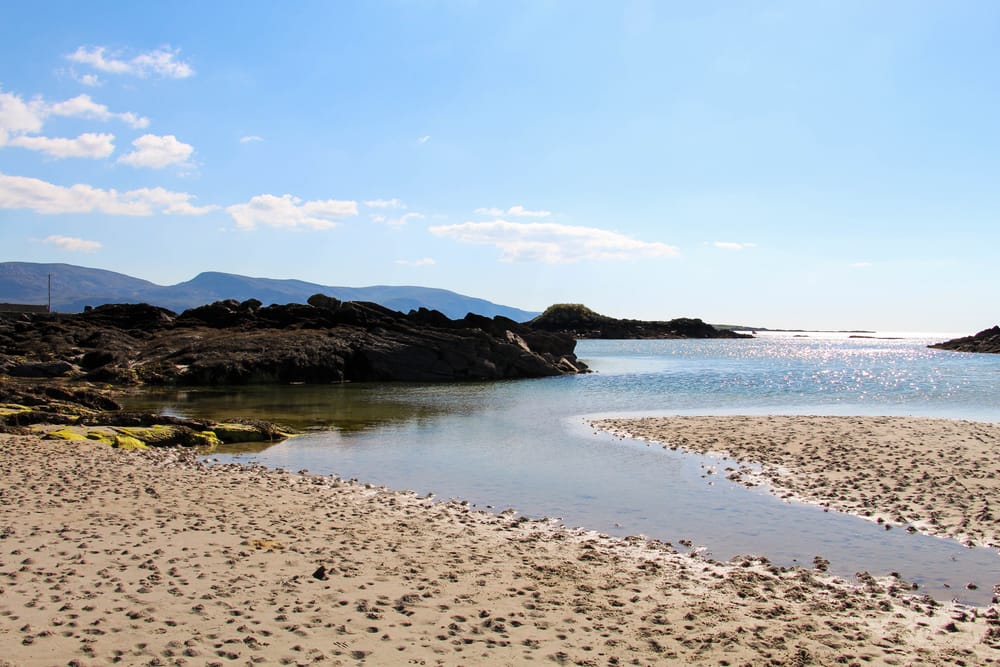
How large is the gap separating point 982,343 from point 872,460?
5957 inches

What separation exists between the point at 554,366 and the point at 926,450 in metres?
52.9

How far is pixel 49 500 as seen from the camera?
15.6 meters

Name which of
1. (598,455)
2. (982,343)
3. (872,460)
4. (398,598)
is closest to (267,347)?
(598,455)

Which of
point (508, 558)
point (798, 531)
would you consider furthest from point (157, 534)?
point (798, 531)

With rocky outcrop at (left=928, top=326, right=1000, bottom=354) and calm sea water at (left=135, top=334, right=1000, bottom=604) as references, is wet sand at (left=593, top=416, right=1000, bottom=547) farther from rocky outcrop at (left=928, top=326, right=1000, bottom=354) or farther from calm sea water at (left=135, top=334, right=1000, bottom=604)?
rocky outcrop at (left=928, top=326, right=1000, bottom=354)

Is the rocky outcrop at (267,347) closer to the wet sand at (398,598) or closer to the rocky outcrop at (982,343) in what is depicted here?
the wet sand at (398,598)

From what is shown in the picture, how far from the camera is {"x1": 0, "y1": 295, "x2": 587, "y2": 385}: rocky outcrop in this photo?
194ft

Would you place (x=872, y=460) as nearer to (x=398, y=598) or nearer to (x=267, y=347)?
(x=398, y=598)

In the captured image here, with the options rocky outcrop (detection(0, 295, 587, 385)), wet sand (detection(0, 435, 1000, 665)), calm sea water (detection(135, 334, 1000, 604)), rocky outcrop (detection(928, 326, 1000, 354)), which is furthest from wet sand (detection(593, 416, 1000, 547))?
rocky outcrop (detection(928, 326, 1000, 354))

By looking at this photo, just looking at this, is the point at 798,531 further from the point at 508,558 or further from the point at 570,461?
the point at 570,461

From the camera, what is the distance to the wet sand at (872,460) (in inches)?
658

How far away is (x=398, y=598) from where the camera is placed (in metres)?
10.5

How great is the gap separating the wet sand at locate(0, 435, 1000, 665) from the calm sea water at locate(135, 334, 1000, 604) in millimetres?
1740

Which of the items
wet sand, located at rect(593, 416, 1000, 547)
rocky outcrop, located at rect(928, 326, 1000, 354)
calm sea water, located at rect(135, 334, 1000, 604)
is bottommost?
calm sea water, located at rect(135, 334, 1000, 604)
